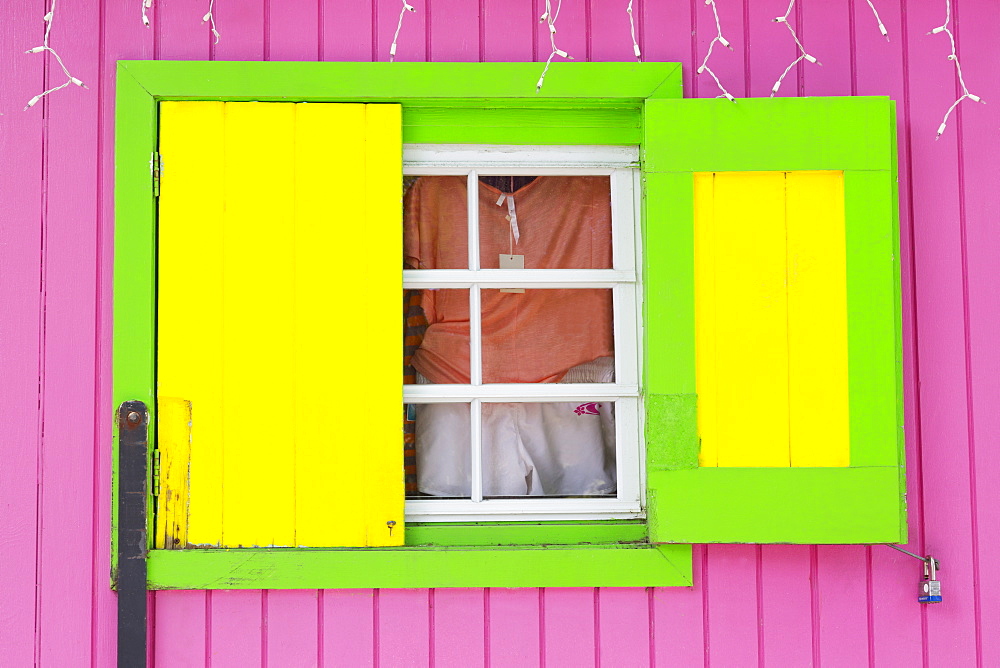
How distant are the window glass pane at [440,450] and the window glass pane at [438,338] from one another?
0.32ft

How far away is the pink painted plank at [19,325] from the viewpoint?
7.37 ft

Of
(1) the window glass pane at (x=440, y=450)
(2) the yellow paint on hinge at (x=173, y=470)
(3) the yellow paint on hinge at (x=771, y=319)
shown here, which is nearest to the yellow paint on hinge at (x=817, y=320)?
(3) the yellow paint on hinge at (x=771, y=319)

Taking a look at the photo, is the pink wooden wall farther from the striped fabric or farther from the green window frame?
the striped fabric

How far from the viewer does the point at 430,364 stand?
2453mm

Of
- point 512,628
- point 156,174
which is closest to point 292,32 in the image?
point 156,174

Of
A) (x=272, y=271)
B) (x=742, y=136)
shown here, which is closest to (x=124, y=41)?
(x=272, y=271)

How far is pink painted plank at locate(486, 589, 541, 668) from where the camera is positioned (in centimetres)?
228

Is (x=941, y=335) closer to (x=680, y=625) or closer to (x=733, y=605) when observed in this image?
(x=733, y=605)

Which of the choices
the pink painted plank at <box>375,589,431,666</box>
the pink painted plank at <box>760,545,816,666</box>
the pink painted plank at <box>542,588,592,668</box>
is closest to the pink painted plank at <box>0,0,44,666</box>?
the pink painted plank at <box>375,589,431,666</box>

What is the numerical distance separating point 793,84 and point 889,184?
439 mm

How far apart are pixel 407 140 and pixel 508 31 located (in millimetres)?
450

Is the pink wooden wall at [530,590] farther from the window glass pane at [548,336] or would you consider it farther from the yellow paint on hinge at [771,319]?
the window glass pane at [548,336]

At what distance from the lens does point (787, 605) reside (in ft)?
7.55

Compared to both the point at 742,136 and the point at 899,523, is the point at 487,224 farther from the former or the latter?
the point at 899,523
